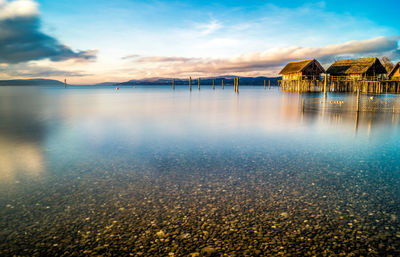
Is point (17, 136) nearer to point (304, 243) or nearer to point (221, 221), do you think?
point (221, 221)

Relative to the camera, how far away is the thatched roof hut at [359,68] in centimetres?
5478

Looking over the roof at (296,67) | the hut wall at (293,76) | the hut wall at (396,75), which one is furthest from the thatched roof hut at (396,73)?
the hut wall at (293,76)

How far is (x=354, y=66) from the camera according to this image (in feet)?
190

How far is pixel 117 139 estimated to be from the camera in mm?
11938

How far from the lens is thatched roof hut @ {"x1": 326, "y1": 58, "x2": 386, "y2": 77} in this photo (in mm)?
54781

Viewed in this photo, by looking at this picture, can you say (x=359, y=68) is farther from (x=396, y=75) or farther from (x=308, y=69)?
(x=308, y=69)

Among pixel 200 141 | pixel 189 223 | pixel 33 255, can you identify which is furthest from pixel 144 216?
pixel 200 141

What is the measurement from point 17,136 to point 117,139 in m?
5.17

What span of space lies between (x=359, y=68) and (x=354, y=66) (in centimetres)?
190

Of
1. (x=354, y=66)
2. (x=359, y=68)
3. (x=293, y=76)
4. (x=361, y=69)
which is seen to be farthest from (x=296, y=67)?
(x=361, y=69)

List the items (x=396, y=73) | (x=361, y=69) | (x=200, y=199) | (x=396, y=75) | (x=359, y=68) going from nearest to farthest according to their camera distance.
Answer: (x=200, y=199) < (x=396, y=75) < (x=396, y=73) < (x=361, y=69) < (x=359, y=68)

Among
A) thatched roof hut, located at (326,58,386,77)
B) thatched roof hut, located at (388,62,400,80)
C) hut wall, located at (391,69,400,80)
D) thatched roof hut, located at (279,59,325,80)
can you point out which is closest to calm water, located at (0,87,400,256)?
thatched roof hut, located at (279,59,325,80)

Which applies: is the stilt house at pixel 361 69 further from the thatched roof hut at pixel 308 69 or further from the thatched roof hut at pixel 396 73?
the thatched roof hut at pixel 308 69

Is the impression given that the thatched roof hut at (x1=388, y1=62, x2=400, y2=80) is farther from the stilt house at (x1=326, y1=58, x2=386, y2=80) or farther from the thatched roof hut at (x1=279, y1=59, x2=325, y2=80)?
the thatched roof hut at (x1=279, y1=59, x2=325, y2=80)
